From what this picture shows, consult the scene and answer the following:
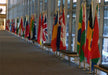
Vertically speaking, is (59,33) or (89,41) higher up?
(59,33)

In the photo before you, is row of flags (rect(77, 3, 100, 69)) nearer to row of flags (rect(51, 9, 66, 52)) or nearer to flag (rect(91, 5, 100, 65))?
flag (rect(91, 5, 100, 65))

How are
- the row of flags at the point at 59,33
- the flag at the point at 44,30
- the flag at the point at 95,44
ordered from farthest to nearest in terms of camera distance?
1. the flag at the point at 44,30
2. the row of flags at the point at 59,33
3. the flag at the point at 95,44

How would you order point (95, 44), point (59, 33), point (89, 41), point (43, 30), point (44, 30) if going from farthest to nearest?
point (43, 30), point (44, 30), point (59, 33), point (89, 41), point (95, 44)

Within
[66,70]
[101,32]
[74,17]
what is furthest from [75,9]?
[66,70]

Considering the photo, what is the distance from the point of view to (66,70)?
860 centimetres

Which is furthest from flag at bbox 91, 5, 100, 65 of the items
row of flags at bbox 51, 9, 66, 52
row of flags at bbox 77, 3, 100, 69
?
row of flags at bbox 51, 9, 66, 52

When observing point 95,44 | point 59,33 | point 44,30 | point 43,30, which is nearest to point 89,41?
point 95,44

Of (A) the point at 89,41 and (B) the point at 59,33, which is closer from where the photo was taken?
(A) the point at 89,41

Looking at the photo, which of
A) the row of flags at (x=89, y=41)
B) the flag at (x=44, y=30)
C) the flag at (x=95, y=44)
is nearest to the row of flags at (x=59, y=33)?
the row of flags at (x=89, y=41)

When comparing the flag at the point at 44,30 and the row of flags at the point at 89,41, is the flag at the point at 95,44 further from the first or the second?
the flag at the point at 44,30

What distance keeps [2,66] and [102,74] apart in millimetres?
→ 3408

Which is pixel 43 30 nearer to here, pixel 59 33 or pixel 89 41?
pixel 59 33

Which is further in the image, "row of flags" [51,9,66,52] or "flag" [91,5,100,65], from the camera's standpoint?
"row of flags" [51,9,66,52]

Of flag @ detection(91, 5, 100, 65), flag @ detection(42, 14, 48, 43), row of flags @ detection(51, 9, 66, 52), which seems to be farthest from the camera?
flag @ detection(42, 14, 48, 43)
